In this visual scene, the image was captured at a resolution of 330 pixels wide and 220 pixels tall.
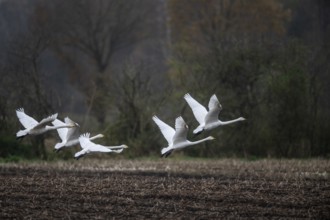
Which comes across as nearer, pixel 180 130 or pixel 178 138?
pixel 180 130

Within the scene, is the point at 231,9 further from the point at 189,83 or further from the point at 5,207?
the point at 5,207

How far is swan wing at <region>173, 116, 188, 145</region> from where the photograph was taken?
51.0 feet

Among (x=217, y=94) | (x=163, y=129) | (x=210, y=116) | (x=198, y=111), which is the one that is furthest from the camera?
(x=217, y=94)

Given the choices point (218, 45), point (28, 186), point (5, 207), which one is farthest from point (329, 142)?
point (5, 207)

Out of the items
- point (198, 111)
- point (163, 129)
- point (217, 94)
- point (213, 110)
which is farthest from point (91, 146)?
point (217, 94)

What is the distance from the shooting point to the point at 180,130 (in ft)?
52.2

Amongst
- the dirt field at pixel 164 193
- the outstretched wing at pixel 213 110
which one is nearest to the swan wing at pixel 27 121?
the dirt field at pixel 164 193

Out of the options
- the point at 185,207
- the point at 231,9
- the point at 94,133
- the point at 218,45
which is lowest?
the point at 185,207

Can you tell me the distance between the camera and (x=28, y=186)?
47.0 feet

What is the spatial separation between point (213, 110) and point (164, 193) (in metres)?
3.42

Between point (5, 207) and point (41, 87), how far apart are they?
38.4 feet

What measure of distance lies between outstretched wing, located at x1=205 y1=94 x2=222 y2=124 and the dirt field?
1226 millimetres

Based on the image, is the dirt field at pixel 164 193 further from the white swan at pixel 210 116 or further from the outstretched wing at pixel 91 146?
the white swan at pixel 210 116

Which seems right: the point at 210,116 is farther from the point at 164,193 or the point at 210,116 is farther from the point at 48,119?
the point at 164,193
